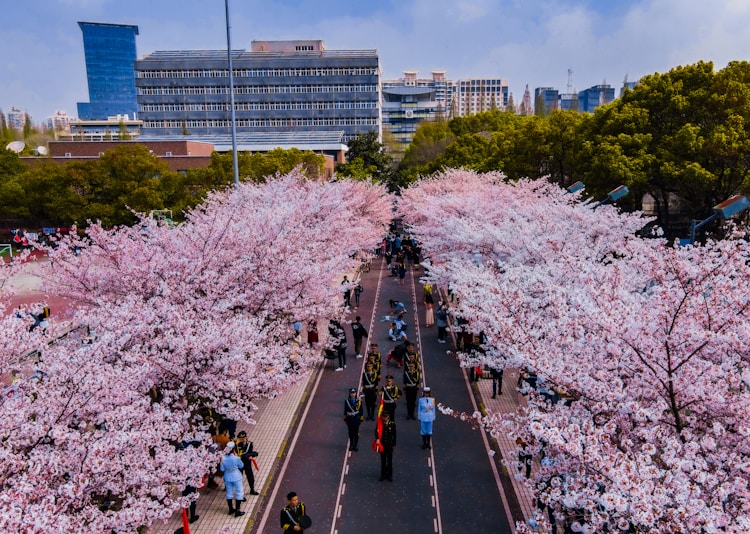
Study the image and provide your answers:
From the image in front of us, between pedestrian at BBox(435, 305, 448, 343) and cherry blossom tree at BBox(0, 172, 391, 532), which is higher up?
cherry blossom tree at BBox(0, 172, 391, 532)

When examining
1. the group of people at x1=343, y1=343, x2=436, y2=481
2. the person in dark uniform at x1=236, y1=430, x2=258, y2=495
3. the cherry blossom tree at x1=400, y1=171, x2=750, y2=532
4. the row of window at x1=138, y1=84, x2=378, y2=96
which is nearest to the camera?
the cherry blossom tree at x1=400, y1=171, x2=750, y2=532

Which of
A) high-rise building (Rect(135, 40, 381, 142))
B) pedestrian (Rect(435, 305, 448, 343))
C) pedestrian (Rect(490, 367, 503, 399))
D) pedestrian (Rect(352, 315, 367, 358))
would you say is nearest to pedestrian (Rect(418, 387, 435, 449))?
pedestrian (Rect(490, 367, 503, 399))

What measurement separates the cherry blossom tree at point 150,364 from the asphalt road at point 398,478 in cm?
203

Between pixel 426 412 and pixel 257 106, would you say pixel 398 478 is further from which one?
pixel 257 106

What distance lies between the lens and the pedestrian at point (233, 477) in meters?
10.5

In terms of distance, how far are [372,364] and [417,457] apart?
10.1ft

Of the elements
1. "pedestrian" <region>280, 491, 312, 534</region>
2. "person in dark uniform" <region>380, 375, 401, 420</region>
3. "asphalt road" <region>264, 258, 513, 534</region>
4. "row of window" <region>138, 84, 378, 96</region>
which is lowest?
"asphalt road" <region>264, 258, 513, 534</region>

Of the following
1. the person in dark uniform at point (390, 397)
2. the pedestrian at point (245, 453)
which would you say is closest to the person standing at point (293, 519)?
the pedestrian at point (245, 453)

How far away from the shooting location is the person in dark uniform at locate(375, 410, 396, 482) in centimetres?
1183

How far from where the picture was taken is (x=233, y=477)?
34.7ft

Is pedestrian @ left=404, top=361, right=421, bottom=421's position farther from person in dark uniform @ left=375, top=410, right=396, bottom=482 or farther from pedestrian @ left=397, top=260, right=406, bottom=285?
pedestrian @ left=397, top=260, right=406, bottom=285

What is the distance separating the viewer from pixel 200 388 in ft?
34.4

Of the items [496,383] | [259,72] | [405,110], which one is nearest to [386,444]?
[496,383]

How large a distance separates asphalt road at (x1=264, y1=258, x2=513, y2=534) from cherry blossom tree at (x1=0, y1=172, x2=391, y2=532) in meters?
2.03
